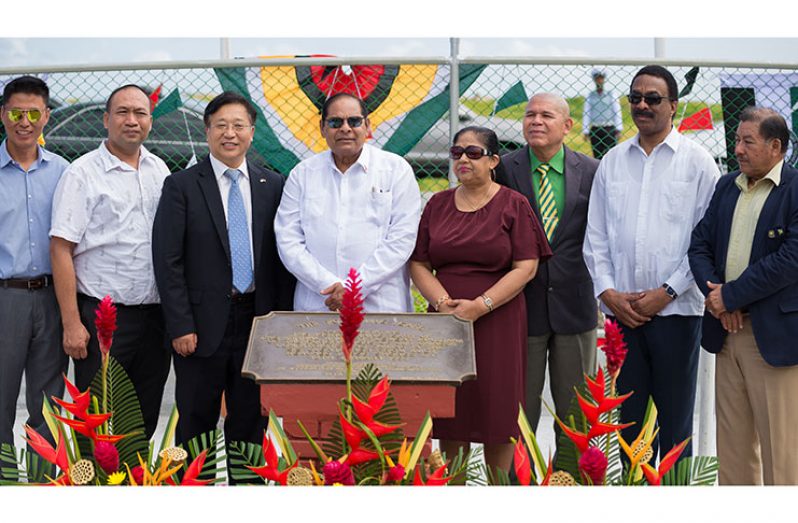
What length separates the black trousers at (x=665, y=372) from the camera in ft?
15.4

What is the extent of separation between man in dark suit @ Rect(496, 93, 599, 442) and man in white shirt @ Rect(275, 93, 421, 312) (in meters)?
0.60

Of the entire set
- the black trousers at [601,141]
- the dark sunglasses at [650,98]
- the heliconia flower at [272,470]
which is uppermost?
the dark sunglasses at [650,98]

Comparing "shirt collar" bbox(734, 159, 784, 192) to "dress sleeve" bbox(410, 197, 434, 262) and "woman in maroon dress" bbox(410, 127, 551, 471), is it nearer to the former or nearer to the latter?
"woman in maroon dress" bbox(410, 127, 551, 471)

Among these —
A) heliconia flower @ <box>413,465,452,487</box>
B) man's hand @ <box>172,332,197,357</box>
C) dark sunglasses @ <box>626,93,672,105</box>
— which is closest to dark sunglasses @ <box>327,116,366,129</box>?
man's hand @ <box>172,332,197,357</box>

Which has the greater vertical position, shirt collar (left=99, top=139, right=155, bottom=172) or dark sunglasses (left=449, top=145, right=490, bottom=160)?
shirt collar (left=99, top=139, right=155, bottom=172)

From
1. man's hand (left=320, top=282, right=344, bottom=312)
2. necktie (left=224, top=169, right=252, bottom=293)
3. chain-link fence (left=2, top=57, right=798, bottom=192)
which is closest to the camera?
man's hand (left=320, top=282, right=344, bottom=312)

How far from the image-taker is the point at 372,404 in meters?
2.81

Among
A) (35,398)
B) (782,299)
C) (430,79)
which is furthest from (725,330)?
(35,398)

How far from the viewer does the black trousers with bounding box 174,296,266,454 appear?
4637 millimetres

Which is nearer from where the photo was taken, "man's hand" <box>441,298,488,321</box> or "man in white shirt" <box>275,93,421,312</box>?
"man's hand" <box>441,298,488,321</box>

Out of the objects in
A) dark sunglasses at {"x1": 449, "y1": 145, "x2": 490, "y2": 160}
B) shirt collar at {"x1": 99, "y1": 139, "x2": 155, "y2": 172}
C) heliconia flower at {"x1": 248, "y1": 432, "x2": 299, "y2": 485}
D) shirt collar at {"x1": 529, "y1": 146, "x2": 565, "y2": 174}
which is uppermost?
shirt collar at {"x1": 99, "y1": 139, "x2": 155, "y2": 172}

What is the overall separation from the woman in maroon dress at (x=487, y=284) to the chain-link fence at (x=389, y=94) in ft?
4.35

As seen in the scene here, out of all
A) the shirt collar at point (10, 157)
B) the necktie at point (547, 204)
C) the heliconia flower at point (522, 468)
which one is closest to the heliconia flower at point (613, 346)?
the heliconia flower at point (522, 468)

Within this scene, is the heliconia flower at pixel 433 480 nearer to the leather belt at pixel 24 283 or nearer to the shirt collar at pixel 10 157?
the leather belt at pixel 24 283
